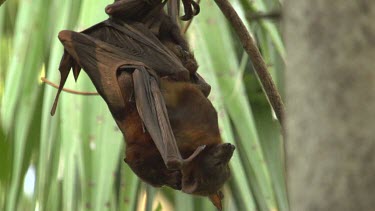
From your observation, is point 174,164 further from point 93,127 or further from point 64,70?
point 93,127

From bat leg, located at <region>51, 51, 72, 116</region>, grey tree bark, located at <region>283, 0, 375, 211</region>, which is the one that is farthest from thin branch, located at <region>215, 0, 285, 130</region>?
grey tree bark, located at <region>283, 0, 375, 211</region>

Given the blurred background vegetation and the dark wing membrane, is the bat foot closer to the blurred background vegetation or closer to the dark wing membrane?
the dark wing membrane

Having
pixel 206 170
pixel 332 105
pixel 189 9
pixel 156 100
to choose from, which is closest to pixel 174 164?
pixel 206 170

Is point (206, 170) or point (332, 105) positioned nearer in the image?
point (332, 105)

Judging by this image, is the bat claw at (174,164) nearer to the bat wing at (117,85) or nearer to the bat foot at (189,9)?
the bat wing at (117,85)

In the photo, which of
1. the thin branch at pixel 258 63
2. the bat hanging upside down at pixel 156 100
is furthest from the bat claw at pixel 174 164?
the thin branch at pixel 258 63

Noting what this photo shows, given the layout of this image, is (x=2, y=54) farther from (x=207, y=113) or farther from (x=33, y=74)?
(x=207, y=113)
